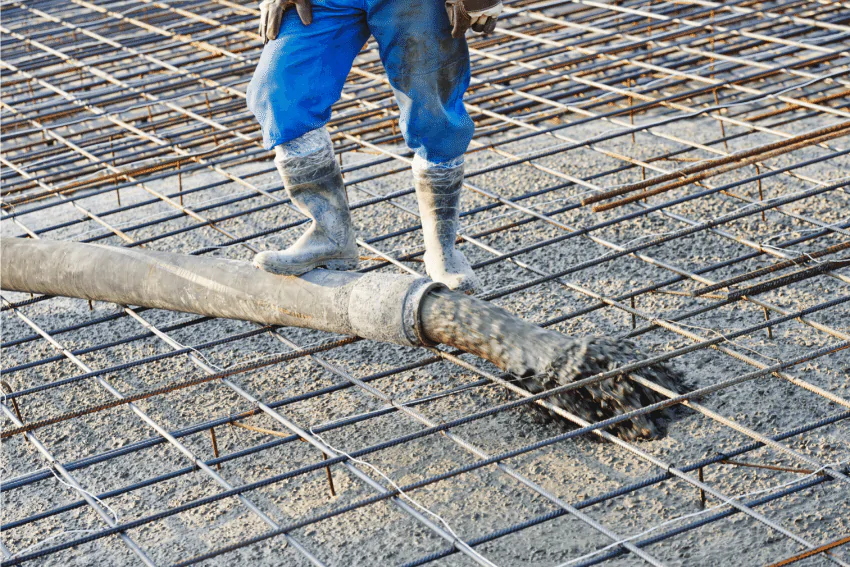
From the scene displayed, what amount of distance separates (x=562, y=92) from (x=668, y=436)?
2924 millimetres

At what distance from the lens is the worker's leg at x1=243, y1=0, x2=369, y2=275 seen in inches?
112

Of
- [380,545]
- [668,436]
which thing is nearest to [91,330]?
[380,545]

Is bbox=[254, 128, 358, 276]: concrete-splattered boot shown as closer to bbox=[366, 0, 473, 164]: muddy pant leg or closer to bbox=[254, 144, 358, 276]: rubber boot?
bbox=[254, 144, 358, 276]: rubber boot

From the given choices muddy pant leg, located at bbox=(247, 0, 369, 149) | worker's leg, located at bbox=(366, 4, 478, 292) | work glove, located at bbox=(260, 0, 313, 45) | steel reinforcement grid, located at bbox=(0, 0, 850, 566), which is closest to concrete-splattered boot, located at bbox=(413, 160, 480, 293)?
worker's leg, located at bbox=(366, 4, 478, 292)

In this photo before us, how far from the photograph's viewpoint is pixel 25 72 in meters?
6.48

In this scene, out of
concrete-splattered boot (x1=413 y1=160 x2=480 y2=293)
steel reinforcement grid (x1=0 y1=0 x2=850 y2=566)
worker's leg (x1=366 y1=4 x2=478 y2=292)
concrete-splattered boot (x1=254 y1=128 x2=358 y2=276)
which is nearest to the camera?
steel reinforcement grid (x1=0 y1=0 x2=850 y2=566)

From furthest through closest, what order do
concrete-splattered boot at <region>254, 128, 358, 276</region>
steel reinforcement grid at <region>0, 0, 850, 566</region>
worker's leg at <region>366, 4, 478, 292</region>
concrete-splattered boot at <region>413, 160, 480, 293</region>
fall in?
concrete-splattered boot at <region>413, 160, 480, 293</region> → concrete-splattered boot at <region>254, 128, 358, 276</region> → worker's leg at <region>366, 4, 478, 292</region> → steel reinforcement grid at <region>0, 0, 850, 566</region>

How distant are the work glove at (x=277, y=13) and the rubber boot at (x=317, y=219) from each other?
0.38m

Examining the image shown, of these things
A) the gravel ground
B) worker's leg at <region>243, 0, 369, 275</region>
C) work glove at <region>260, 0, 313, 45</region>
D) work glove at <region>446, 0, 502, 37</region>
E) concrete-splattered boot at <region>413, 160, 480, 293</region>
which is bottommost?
the gravel ground

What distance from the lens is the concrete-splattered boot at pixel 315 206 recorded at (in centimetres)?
304

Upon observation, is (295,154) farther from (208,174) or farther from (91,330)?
(208,174)

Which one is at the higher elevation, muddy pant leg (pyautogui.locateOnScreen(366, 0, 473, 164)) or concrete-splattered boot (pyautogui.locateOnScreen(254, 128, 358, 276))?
muddy pant leg (pyautogui.locateOnScreen(366, 0, 473, 164))

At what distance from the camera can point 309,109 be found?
292 cm

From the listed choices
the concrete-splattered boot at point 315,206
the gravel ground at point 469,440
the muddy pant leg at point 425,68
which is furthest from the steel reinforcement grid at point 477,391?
Answer: the muddy pant leg at point 425,68
